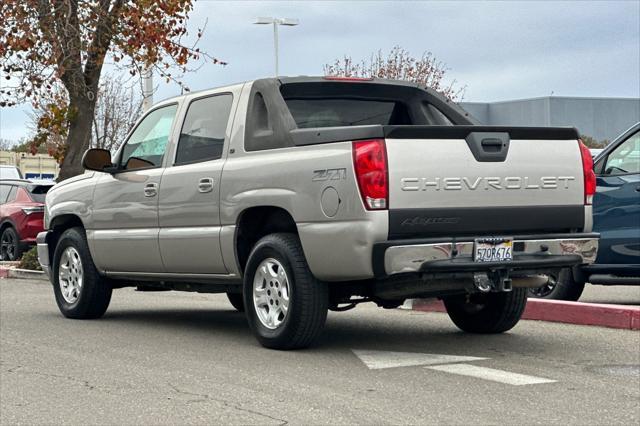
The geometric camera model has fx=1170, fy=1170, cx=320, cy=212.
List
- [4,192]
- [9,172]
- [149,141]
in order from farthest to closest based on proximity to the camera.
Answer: [9,172] → [4,192] → [149,141]

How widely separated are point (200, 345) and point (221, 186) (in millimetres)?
1208

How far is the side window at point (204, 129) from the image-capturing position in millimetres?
9156

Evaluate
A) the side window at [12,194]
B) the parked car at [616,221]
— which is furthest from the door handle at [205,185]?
the side window at [12,194]

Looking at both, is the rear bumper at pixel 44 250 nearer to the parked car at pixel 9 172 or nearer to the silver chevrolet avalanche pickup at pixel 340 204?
the silver chevrolet avalanche pickup at pixel 340 204

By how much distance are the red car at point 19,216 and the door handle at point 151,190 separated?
12852 millimetres

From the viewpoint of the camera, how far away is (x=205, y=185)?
9.01 metres

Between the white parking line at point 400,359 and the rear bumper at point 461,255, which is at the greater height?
the rear bumper at point 461,255

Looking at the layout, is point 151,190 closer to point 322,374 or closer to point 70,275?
point 70,275

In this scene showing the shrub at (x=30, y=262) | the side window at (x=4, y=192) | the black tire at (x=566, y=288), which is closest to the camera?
the black tire at (x=566, y=288)

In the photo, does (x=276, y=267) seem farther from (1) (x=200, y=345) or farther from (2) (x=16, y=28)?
(2) (x=16, y=28)

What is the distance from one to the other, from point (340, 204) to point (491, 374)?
1464 millimetres

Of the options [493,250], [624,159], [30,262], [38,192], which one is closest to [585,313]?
[624,159]

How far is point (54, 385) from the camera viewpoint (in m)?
7.02

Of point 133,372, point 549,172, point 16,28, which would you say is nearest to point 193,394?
point 133,372
